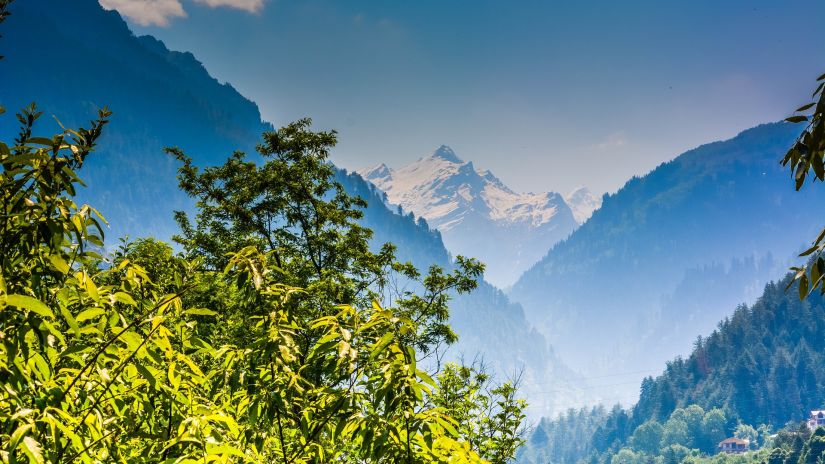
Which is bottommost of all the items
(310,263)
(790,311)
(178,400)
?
(178,400)

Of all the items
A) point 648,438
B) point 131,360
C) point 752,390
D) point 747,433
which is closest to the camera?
point 131,360

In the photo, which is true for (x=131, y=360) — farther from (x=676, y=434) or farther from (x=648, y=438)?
(x=648, y=438)

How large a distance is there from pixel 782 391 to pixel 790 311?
28542 millimetres

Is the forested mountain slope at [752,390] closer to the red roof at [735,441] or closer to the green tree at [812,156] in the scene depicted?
the red roof at [735,441]

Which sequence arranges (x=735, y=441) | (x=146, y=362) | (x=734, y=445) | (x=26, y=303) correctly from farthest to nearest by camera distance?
1. (x=734, y=445)
2. (x=735, y=441)
3. (x=146, y=362)
4. (x=26, y=303)

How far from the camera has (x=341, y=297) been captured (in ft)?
57.7

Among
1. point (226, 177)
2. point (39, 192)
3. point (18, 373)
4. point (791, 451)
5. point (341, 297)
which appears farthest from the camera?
point (791, 451)

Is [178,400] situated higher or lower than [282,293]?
lower

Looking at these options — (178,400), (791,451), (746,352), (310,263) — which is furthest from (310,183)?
(746,352)

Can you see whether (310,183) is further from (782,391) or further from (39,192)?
(782,391)

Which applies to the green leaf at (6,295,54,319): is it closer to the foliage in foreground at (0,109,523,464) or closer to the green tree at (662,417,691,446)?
the foliage in foreground at (0,109,523,464)

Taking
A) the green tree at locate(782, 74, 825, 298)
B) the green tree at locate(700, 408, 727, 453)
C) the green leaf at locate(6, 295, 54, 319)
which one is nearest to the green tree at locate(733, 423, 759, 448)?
the green tree at locate(700, 408, 727, 453)

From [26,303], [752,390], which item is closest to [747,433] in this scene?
[752,390]

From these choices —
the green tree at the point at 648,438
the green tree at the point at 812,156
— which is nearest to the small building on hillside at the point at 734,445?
the green tree at the point at 648,438
